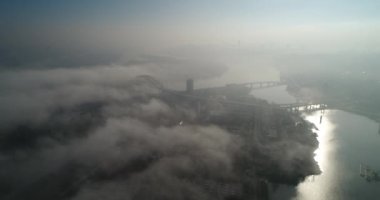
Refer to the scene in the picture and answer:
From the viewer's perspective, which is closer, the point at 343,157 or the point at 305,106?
the point at 343,157

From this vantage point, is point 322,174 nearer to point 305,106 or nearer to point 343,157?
point 343,157

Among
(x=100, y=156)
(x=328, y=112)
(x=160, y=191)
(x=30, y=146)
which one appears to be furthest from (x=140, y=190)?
(x=328, y=112)

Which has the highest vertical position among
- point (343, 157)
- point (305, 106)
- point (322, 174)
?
point (305, 106)

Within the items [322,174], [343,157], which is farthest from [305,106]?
[322,174]

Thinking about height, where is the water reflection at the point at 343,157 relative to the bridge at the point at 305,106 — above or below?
below

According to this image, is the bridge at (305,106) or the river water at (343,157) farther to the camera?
the bridge at (305,106)

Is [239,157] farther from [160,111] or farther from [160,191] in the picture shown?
[160,111]

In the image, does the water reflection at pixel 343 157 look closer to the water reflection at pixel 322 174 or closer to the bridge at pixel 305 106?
the water reflection at pixel 322 174

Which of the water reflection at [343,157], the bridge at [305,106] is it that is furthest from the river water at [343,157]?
the bridge at [305,106]

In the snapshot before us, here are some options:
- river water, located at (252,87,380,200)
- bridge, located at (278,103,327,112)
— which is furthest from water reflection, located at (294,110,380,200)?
bridge, located at (278,103,327,112)
